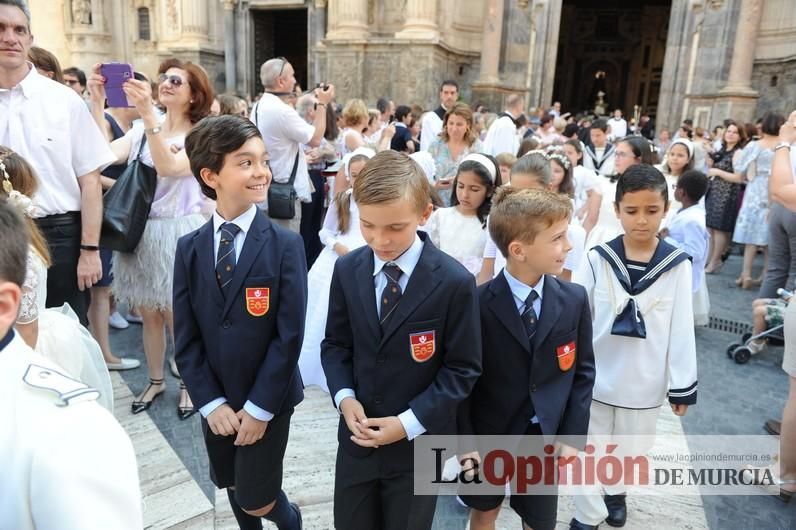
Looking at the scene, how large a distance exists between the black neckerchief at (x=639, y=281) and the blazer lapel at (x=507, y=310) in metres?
0.69

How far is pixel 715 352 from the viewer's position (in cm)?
470

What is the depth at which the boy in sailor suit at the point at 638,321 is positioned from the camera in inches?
88.7

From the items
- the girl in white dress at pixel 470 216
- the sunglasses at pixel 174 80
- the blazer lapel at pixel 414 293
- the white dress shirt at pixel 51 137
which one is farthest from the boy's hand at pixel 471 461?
the sunglasses at pixel 174 80

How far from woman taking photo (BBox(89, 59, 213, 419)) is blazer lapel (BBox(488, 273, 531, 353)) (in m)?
2.07

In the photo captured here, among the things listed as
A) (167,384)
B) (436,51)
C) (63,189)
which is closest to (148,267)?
(63,189)

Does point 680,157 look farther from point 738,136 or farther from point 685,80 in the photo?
point 685,80

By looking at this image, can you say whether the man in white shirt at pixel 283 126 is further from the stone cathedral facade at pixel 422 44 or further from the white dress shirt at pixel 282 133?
the stone cathedral facade at pixel 422 44

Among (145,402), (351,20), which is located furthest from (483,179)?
(351,20)

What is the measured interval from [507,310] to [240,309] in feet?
3.05

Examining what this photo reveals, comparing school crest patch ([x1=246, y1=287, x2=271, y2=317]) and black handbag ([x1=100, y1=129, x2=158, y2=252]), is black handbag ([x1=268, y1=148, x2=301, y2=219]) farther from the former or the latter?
school crest patch ([x1=246, y1=287, x2=271, y2=317])

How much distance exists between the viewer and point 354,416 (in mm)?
1668

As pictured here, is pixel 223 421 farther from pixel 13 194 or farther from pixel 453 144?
Answer: pixel 453 144

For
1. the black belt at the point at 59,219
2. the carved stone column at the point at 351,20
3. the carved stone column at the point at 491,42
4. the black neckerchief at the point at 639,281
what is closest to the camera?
the black neckerchief at the point at 639,281

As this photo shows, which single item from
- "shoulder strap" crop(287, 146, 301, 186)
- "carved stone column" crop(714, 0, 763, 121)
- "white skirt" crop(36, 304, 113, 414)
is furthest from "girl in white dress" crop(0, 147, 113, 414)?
"carved stone column" crop(714, 0, 763, 121)
